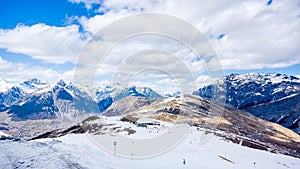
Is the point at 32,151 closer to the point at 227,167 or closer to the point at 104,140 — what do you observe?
the point at 104,140

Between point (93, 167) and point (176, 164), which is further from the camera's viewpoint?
point (176, 164)

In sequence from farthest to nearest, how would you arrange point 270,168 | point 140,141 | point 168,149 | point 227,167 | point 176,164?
point 270,168, point 140,141, point 168,149, point 227,167, point 176,164

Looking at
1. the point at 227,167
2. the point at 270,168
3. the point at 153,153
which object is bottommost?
the point at 270,168

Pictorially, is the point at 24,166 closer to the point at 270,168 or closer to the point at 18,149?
the point at 18,149

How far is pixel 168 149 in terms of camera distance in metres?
46.3

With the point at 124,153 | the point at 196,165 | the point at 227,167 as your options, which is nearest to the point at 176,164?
the point at 196,165

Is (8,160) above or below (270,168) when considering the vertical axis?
above

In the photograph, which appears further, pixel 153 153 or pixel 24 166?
pixel 153 153

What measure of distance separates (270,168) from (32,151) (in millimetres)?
53684

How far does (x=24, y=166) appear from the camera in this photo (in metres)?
21.5

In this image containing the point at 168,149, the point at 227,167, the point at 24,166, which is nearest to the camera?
the point at 24,166

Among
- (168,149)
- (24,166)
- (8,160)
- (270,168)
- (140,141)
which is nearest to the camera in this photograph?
(24,166)

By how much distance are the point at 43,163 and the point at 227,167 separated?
104 ft

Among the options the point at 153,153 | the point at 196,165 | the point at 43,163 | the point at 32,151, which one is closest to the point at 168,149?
the point at 153,153
